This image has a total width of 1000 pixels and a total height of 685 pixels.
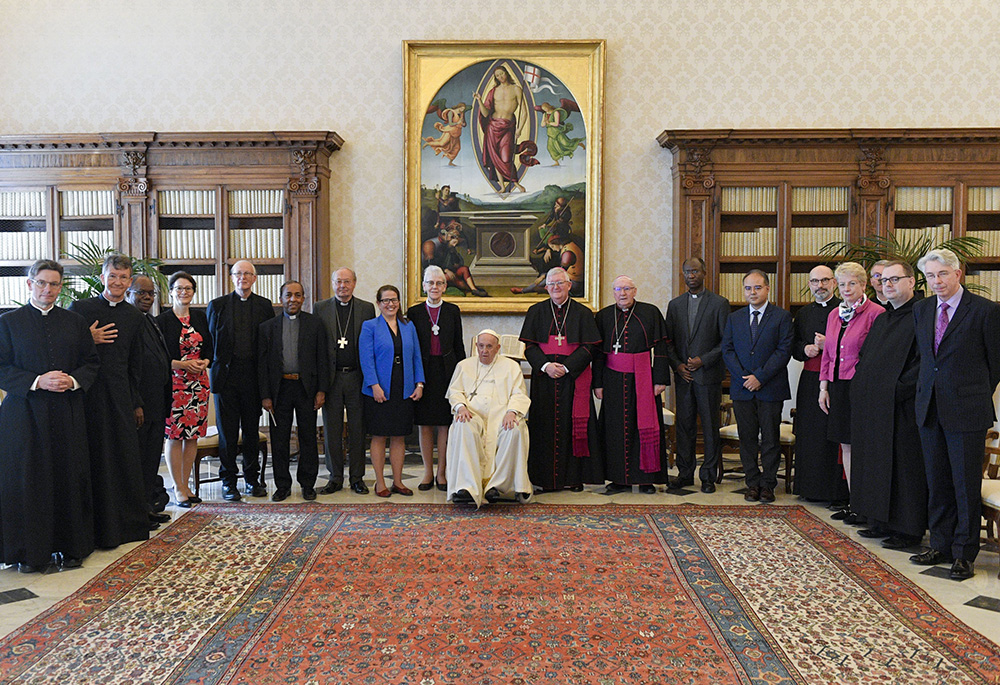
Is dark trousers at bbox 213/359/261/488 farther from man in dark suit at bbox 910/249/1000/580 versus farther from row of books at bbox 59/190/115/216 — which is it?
man in dark suit at bbox 910/249/1000/580

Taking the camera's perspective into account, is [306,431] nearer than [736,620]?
No

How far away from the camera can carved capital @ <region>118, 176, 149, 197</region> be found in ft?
23.6

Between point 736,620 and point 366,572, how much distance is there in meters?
1.85

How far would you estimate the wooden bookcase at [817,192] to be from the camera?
7051mm

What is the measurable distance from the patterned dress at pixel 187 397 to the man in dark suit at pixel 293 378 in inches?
17.0

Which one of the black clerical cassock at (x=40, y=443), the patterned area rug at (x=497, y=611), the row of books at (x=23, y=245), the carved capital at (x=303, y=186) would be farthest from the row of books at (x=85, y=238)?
the patterned area rug at (x=497, y=611)

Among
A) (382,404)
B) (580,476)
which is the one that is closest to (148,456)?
(382,404)

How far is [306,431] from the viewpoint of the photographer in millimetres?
5641

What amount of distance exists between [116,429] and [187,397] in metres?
0.88

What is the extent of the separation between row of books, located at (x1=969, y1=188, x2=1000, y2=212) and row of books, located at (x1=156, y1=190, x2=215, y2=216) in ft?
23.2

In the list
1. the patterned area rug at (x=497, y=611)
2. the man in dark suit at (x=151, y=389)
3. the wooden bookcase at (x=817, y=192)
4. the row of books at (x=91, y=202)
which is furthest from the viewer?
the row of books at (x=91, y=202)

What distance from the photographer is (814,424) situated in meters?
5.51

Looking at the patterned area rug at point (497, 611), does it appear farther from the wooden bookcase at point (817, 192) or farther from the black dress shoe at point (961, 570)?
the wooden bookcase at point (817, 192)

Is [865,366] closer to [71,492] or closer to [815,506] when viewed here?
[815,506]
